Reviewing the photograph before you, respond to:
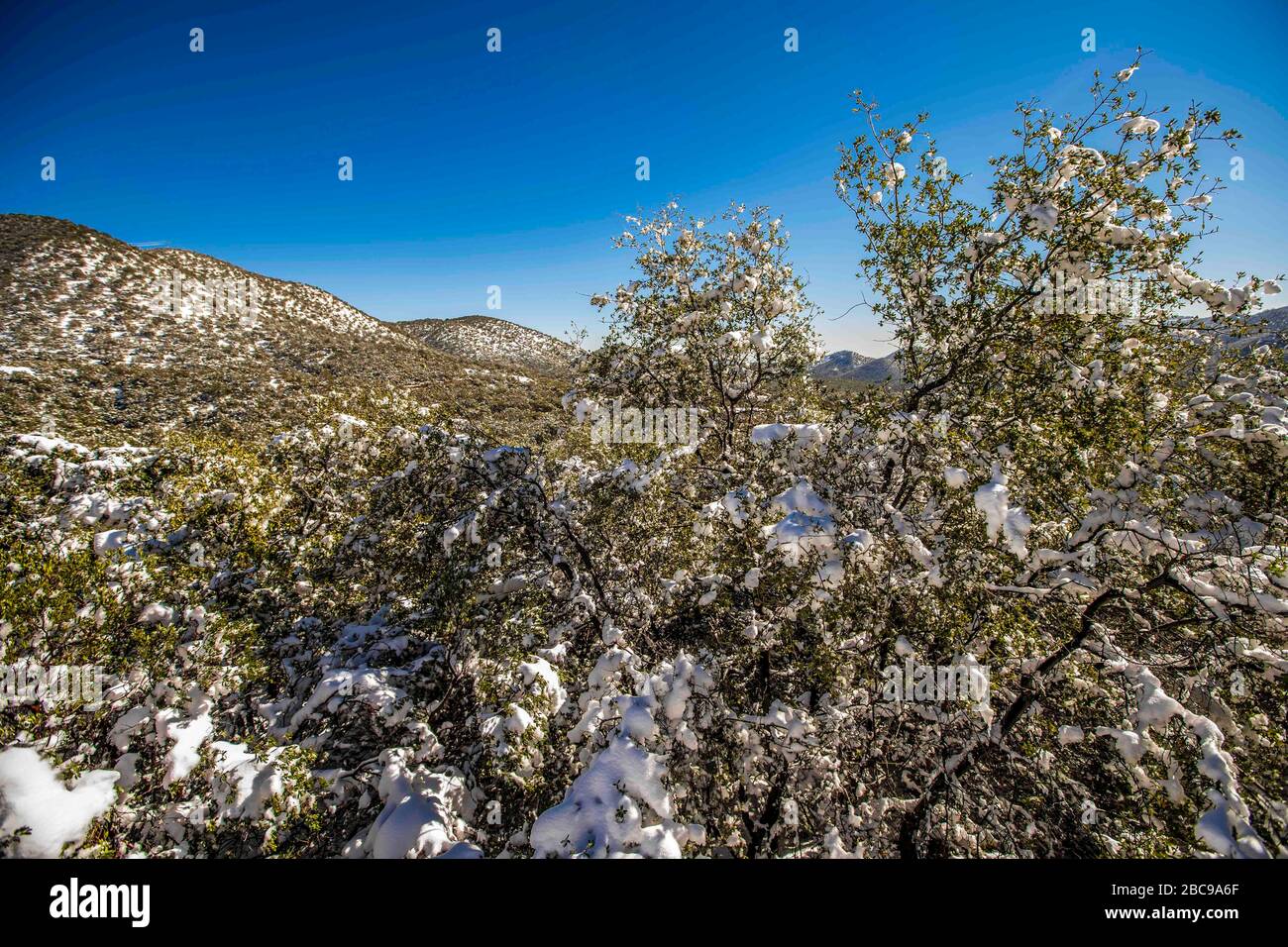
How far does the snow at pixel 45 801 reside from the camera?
10.4 feet

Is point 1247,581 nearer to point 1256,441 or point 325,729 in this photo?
point 1256,441

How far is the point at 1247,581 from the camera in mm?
Result: 4348

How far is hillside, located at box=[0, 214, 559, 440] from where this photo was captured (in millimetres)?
29969

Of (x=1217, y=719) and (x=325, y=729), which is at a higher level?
(x=1217, y=719)

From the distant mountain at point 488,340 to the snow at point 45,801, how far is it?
327 feet

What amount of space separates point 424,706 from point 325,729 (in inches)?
58.0

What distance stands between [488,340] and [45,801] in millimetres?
124027

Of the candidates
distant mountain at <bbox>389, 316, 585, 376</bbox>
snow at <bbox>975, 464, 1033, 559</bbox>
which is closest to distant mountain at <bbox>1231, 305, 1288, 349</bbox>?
snow at <bbox>975, 464, 1033, 559</bbox>

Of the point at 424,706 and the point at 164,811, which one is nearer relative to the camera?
the point at 164,811

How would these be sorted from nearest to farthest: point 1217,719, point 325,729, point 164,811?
point 164,811 → point 1217,719 → point 325,729

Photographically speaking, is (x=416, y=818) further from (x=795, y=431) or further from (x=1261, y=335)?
(x=1261, y=335)

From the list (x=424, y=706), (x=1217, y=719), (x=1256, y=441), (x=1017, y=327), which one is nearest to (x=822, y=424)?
(x=1017, y=327)

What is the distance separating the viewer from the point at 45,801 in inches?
132
